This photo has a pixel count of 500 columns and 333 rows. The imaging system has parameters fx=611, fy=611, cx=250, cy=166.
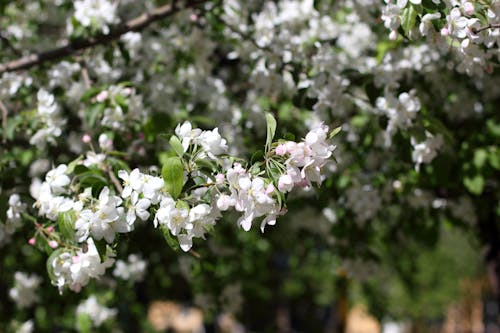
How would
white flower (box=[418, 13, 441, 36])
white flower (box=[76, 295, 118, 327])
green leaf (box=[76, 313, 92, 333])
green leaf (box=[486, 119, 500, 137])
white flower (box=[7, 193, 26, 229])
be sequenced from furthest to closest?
white flower (box=[76, 295, 118, 327]) → green leaf (box=[76, 313, 92, 333]) → green leaf (box=[486, 119, 500, 137]) → white flower (box=[7, 193, 26, 229]) → white flower (box=[418, 13, 441, 36])

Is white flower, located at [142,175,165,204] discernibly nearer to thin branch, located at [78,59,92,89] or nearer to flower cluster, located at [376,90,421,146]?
flower cluster, located at [376,90,421,146]

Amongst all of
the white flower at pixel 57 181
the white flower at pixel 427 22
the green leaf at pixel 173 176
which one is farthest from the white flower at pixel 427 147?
the white flower at pixel 57 181

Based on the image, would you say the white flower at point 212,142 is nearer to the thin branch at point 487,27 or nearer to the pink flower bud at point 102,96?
the thin branch at point 487,27

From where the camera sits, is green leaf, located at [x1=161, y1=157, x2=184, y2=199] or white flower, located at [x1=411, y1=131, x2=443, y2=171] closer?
green leaf, located at [x1=161, y1=157, x2=184, y2=199]

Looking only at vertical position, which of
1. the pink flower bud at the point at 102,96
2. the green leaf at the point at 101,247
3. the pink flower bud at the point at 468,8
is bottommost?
the pink flower bud at the point at 102,96

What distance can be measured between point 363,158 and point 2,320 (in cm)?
287

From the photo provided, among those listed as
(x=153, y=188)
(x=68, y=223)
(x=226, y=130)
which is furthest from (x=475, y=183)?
(x=68, y=223)

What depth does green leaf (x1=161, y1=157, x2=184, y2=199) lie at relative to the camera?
1613 mm

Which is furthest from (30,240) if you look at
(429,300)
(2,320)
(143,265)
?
(429,300)

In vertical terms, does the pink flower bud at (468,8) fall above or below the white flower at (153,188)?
above

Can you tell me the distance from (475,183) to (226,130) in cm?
145

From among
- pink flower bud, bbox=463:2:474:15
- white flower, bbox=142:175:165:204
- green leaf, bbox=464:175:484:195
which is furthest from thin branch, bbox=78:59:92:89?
green leaf, bbox=464:175:484:195

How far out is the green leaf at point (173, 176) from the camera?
1.61 meters

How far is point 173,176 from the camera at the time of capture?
1.61 m
